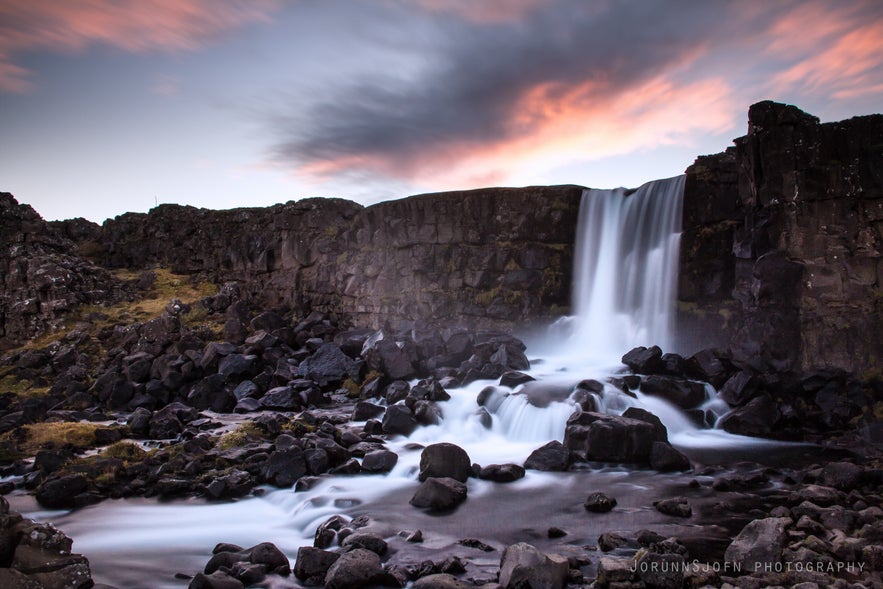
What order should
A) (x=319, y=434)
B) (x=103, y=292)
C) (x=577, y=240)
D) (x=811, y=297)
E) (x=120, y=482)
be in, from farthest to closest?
(x=103, y=292) < (x=577, y=240) < (x=811, y=297) < (x=319, y=434) < (x=120, y=482)

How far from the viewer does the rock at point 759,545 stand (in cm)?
793

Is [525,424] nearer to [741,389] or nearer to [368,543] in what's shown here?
[741,389]

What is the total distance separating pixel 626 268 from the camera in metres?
26.4

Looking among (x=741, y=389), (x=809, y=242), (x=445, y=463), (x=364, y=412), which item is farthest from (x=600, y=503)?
(x=809, y=242)

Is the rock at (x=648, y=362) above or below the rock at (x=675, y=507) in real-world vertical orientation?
above

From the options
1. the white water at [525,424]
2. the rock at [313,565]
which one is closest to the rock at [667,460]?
the white water at [525,424]

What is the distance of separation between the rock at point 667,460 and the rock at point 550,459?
2048mm

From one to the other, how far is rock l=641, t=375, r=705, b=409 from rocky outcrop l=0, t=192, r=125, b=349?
32.7 metres

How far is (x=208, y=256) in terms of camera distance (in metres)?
43.6

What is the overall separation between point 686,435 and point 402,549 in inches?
414

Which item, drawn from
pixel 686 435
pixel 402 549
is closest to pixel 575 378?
pixel 686 435

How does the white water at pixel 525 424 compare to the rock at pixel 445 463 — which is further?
the rock at pixel 445 463

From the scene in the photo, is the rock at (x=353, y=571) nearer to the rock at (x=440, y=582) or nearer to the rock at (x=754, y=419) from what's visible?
the rock at (x=440, y=582)

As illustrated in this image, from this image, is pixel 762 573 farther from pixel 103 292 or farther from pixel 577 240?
pixel 103 292
